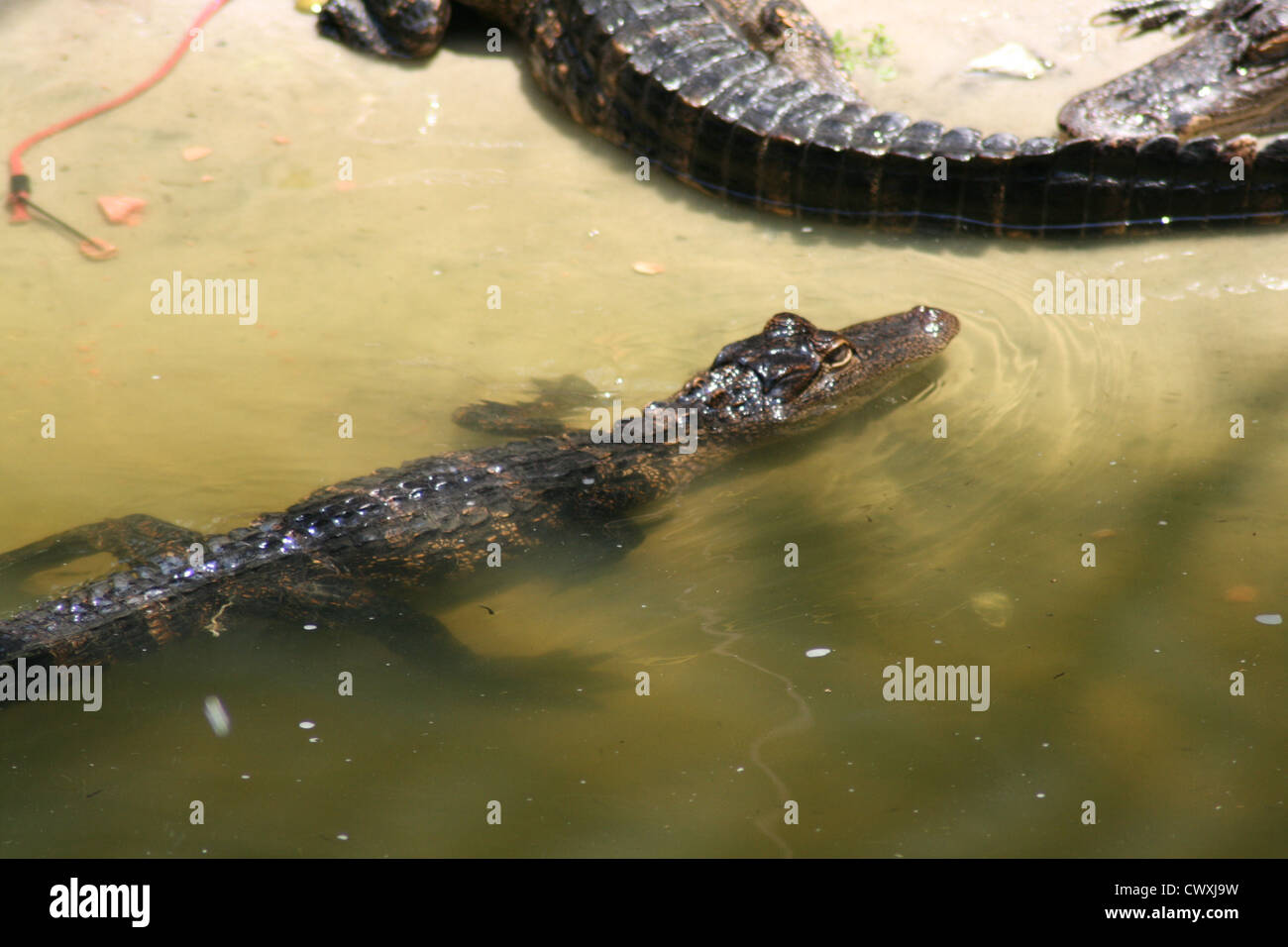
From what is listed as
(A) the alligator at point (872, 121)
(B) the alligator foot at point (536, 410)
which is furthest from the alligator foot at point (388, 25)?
(B) the alligator foot at point (536, 410)

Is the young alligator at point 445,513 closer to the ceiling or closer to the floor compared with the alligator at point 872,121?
closer to the floor

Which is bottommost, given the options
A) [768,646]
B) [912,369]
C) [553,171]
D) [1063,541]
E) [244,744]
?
[244,744]

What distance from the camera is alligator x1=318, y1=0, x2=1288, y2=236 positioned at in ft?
16.1

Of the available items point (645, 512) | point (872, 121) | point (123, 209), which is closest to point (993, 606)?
point (645, 512)

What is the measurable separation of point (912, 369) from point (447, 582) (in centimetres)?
211

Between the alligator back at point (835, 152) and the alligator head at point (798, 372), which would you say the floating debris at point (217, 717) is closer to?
the alligator head at point (798, 372)

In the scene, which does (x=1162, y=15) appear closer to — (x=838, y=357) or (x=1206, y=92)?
(x=1206, y=92)

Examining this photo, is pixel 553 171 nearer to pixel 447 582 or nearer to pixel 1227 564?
pixel 447 582

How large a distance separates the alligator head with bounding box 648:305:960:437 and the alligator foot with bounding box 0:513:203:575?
1.81 m

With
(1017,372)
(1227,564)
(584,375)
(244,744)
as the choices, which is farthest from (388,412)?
(1227,564)

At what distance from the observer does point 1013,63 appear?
601 centimetres

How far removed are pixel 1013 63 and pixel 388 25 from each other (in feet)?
12.2

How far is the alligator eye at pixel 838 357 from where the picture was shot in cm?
428

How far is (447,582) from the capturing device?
11.7 feet
